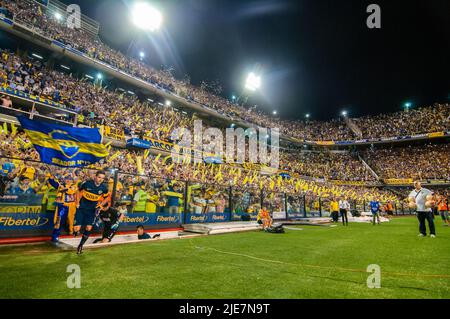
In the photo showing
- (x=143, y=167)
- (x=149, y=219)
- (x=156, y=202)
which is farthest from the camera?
(x=143, y=167)

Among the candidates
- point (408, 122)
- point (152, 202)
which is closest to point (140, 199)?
point (152, 202)

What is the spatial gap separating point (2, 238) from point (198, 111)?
1304 inches

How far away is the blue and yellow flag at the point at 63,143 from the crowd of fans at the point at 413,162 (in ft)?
173

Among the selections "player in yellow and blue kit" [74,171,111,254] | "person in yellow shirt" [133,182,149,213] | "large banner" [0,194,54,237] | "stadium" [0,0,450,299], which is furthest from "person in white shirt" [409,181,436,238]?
"large banner" [0,194,54,237]

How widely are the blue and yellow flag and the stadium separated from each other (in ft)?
0.13

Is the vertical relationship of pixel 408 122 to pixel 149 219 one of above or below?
above

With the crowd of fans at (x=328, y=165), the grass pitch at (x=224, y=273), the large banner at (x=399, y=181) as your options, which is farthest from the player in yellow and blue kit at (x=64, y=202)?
the large banner at (x=399, y=181)

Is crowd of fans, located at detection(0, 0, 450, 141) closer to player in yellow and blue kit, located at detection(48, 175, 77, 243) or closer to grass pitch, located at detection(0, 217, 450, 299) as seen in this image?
player in yellow and blue kit, located at detection(48, 175, 77, 243)

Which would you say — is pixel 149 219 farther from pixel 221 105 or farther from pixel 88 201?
pixel 221 105

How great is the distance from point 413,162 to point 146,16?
53514 mm

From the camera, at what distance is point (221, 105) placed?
4325cm

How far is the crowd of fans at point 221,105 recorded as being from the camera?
81.7ft

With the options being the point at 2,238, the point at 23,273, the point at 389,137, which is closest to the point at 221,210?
the point at 2,238

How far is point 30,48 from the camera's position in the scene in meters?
24.2
